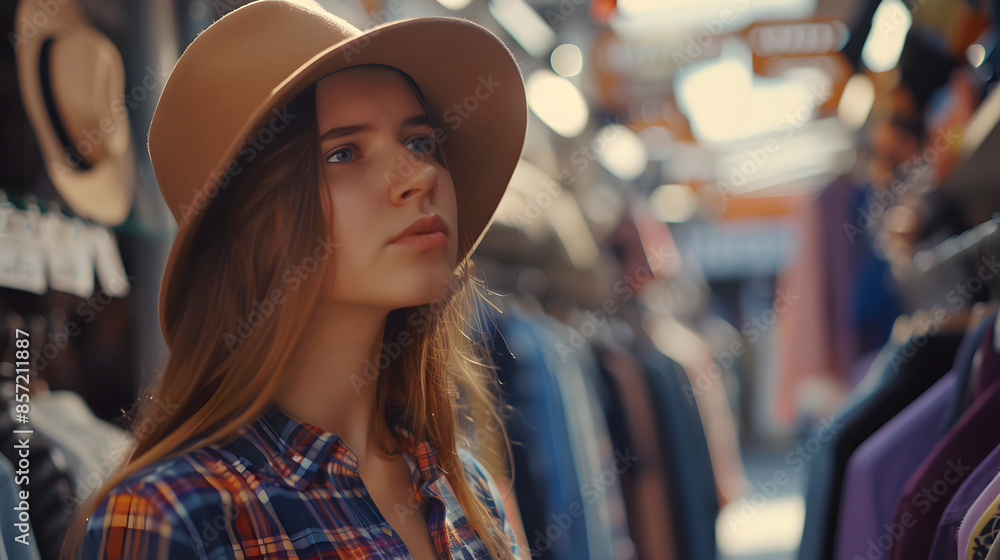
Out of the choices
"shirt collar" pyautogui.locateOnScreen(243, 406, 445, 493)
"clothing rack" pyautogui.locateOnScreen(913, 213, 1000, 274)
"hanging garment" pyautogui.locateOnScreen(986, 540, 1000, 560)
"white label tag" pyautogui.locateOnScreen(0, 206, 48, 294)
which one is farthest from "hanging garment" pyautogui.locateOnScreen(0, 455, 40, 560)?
"clothing rack" pyautogui.locateOnScreen(913, 213, 1000, 274)

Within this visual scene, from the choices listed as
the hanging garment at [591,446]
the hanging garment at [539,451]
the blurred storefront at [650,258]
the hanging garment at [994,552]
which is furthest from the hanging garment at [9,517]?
the hanging garment at [994,552]

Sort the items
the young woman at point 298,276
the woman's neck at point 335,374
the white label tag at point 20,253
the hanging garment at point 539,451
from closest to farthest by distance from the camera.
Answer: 1. the young woman at point 298,276
2. the woman's neck at point 335,374
3. the white label tag at point 20,253
4. the hanging garment at point 539,451

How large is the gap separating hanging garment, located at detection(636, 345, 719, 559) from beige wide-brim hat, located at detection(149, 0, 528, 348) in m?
1.15

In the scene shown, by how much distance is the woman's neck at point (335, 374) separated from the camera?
774 millimetres

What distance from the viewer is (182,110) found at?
757 mm

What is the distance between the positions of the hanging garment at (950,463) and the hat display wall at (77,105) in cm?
138

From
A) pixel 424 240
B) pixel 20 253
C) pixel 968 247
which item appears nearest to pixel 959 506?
pixel 968 247

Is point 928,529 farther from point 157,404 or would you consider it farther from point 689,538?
point 157,404

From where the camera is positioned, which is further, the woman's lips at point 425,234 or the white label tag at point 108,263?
the white label tag at point 108,263

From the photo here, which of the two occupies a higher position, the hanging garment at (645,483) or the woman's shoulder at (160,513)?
the hanging garment at (645,483)

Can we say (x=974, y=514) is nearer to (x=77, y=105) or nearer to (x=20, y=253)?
(x=20, y=253)

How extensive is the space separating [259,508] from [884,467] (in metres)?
1.00

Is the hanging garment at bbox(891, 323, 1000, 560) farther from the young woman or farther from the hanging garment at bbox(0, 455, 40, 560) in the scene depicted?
the hanging garment at bbox(0, 455, 40, 560)

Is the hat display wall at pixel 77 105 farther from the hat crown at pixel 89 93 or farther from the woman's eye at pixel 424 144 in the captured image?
the woman's eye at pixel 424 144
